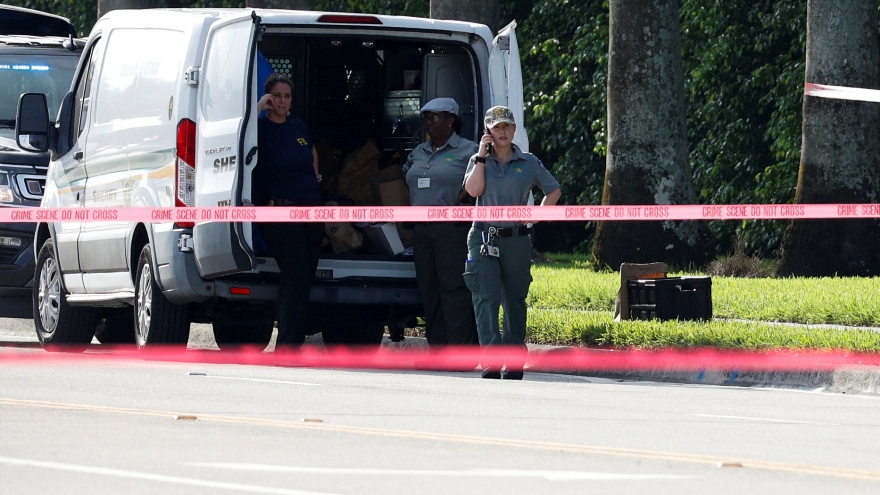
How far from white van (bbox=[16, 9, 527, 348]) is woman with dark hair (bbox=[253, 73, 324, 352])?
0.16 m

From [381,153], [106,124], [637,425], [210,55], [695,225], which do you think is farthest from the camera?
[695,225]

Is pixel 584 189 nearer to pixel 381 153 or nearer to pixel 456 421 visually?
pixel 381 153

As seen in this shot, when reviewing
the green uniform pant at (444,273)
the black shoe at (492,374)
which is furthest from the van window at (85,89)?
the black shoe at (492,374)

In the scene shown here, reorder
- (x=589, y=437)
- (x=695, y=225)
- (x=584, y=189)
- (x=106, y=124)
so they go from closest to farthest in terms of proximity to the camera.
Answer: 1. (x=589, y=437)
2. (x=106, y=124)
3. (x=695, y=225)
4. (x=584, y=189)

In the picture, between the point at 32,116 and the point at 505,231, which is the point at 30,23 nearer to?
the point at 32,116

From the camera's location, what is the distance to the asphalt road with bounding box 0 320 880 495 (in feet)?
22.9

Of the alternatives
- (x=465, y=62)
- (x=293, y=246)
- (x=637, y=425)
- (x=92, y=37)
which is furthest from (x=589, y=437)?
(x=92, y=37)

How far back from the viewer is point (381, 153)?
14.3 metres

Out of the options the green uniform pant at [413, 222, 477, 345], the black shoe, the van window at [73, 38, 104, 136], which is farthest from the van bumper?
the van window at [73, 38, 104, 136]

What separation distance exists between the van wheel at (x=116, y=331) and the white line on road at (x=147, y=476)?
26.7 feet

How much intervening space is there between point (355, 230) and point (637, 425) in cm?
479

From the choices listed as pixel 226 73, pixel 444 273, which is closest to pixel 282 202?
pixel 226 73

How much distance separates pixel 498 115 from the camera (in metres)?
12.4

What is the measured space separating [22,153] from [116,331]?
1.64 m
